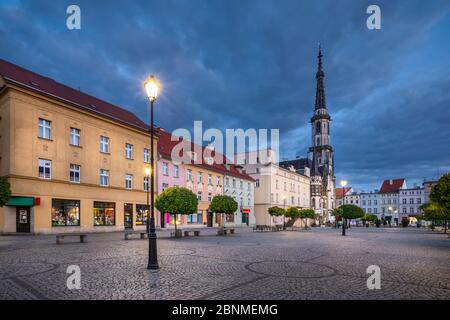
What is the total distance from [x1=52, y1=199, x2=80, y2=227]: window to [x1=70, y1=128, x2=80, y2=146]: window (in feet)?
18.2

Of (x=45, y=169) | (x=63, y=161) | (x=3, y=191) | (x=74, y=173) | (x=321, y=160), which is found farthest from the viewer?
(x=321, y=160)

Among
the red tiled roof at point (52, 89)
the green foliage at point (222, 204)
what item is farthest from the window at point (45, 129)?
the green foliage at point (222, 204)

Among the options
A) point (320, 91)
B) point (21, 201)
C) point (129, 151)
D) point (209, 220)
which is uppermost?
point (320, 91)

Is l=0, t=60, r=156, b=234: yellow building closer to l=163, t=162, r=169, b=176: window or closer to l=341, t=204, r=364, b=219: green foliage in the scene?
l=163, t=162, r=169, b=176: window

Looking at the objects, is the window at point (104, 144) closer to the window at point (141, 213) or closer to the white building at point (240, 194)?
the window at point (141, 213)

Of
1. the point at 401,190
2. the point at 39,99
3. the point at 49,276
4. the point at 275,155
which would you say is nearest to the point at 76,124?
the point at 39,99

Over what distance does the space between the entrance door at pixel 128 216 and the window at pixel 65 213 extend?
587cm

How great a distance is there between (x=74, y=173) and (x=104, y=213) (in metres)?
5.29

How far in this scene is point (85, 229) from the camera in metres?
29.5

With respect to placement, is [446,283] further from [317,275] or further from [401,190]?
[401,190]

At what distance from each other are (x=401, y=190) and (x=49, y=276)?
123m

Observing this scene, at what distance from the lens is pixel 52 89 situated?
30.3 meters

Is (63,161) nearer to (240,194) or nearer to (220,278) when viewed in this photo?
(220,278)

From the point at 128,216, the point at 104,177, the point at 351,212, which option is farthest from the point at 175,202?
the point at 351,212
